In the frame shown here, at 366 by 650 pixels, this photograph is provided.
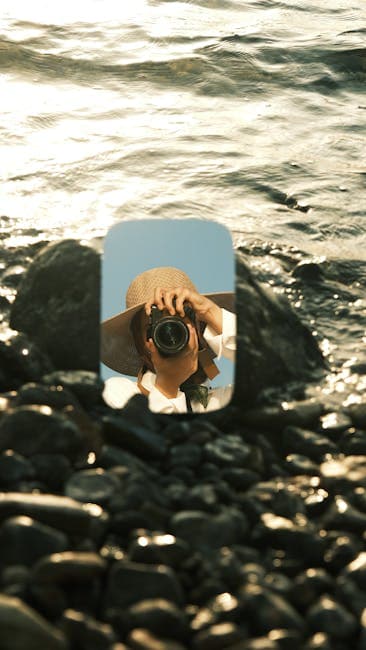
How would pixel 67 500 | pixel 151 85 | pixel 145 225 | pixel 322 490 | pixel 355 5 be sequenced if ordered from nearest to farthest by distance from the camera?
pixel 67 500 → pixel 322 490 → pixel 145 225 → pixel 151 85 → pixel 355 5

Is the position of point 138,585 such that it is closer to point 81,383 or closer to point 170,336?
point 81,383

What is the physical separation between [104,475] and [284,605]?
73 centimetres

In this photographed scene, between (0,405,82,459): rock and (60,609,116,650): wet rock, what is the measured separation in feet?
2.60

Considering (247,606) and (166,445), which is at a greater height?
(247,606)

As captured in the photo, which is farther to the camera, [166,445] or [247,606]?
[166,445]

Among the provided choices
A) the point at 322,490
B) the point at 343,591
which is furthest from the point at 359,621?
the point at 322,490

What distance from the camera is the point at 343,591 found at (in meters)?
2.60

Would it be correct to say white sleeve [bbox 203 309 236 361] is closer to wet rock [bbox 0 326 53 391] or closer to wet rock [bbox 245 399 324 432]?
wet rock [bbox 245 399 324 432]

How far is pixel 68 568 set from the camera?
95.4 inches

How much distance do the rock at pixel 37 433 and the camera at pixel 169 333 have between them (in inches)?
31.0

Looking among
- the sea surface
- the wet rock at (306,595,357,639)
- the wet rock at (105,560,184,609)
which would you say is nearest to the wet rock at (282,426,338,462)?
the sea surface

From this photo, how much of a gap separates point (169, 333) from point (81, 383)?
419 mm

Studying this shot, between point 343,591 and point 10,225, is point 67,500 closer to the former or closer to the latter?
point 343,591

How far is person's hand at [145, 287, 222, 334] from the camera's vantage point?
12.5 ft
